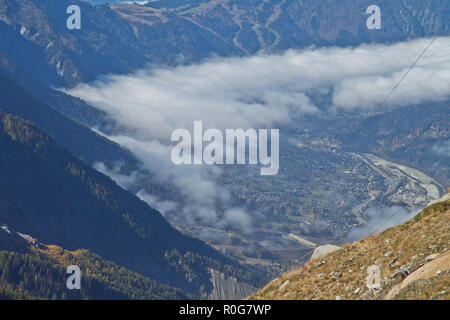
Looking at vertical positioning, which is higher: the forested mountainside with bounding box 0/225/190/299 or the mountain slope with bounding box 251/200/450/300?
the forested mountainside with bounding box 0/225/190/299

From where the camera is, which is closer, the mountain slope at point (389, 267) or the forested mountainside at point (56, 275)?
the mountain slope at point (389, 267)

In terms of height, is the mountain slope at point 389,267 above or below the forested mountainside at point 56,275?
below

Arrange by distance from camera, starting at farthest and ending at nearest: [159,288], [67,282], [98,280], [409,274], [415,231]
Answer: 1. [159,288]
2. [98,280]
3. [67,282]
4. [415,231]
5. [409,274]

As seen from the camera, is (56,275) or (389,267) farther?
(56,275)

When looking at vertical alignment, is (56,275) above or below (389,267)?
above

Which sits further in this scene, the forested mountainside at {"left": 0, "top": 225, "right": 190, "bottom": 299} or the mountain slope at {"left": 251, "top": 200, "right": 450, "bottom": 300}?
the forested mountainside at {"left": 0, "top": 225, "right": 190, "bottom": 299}
